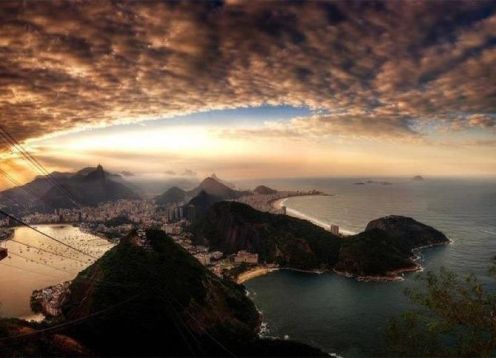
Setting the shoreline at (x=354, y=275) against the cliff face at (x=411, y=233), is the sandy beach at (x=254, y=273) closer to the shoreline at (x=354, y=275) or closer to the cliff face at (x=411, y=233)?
the shoreline at (x=354, y=275)

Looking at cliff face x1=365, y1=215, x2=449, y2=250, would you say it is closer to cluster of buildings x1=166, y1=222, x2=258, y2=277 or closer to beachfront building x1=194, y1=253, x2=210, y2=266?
A: cluster of buildings x1=166, y1=222, x2=258, y2=277

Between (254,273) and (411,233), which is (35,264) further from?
(411,233)

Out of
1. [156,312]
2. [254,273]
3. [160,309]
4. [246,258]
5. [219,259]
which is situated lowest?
[219,259]

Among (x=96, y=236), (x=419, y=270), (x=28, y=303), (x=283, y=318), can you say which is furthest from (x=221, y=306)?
(x=96, y=236)

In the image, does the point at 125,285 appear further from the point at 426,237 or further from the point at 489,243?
the point at 489,243

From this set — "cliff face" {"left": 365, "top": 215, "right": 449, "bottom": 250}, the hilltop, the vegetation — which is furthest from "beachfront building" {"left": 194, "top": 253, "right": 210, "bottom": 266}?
"cliff face" {"left": 365, "top": 215, "right": 449, "bottom": 250}

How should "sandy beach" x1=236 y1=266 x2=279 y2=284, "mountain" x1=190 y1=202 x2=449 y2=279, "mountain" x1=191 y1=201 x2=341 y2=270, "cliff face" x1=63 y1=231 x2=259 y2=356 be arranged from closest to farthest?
"cliff face" x1=63 y1=231 x2=259 y2=356 → "sandy beach" x1=236 y1=266 x2=279 y2=284 → "mountain" x1=190 y1=202 x2=449 y2=279 → "mountain" x1=191 y1=201 x2=341 y2=270

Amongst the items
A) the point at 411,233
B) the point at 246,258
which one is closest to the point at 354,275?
the point at 246,258

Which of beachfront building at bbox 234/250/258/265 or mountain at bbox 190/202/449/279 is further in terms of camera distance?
beachfront building at bbox 234/250/258/265
